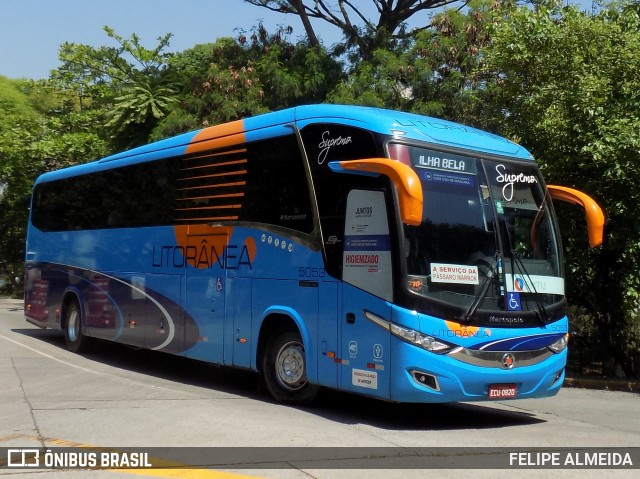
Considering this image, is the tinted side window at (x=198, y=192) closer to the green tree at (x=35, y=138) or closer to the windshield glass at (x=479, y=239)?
the windshield glass at (x=479, y=239)

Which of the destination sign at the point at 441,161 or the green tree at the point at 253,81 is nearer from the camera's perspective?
the destination sign at the point at 441,161

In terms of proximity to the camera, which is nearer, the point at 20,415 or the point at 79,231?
the point at 20,415

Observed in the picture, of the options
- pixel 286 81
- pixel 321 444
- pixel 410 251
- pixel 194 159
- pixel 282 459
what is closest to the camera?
pixel 282 459

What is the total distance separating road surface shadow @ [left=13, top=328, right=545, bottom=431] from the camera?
9.90 meters

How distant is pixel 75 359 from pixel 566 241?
9413 mm

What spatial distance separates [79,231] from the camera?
1652 cm

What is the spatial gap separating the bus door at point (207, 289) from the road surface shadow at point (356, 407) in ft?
2.19

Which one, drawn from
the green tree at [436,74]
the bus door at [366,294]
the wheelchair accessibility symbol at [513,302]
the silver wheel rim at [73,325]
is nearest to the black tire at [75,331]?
the silver wheel rim at [73,325]

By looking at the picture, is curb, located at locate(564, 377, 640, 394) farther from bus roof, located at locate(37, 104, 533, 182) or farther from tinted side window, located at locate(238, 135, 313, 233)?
tinted side window, located at locate(238, 135, 313, 233)

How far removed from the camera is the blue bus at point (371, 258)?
8969mm

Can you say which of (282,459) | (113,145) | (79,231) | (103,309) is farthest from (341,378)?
(113,145)

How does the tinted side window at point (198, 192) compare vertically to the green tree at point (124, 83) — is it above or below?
below

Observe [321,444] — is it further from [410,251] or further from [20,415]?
[20,415]

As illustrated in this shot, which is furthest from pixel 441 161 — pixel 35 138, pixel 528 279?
pixel 35 138
